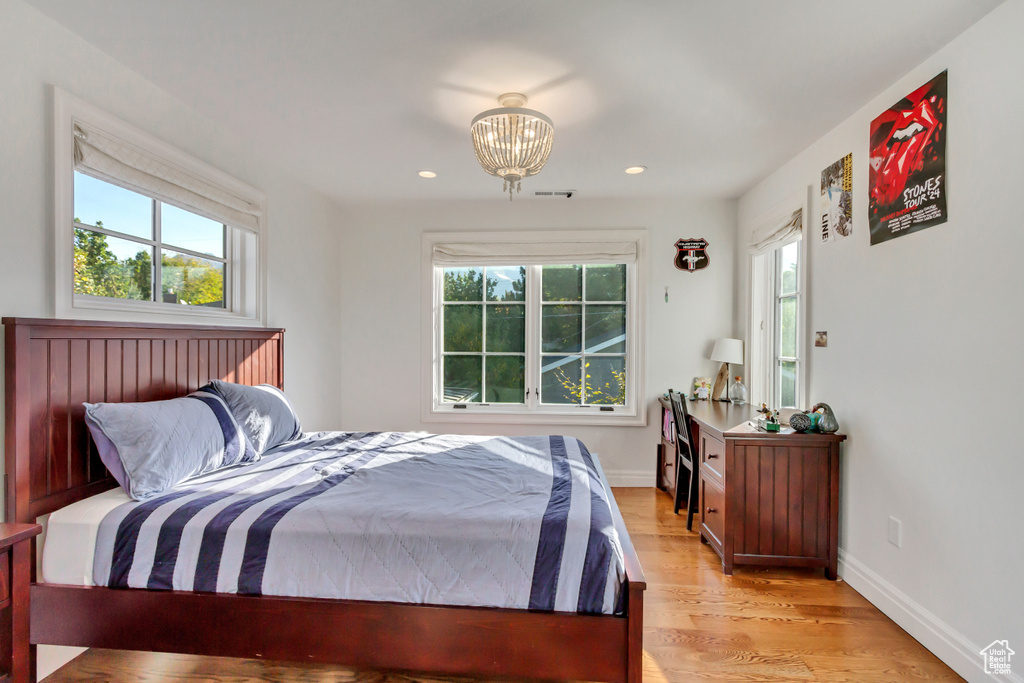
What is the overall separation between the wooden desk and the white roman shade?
197 centimetres

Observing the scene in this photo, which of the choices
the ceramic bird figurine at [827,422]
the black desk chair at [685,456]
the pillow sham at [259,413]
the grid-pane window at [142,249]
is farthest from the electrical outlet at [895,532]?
the grid-pane window at [142,249]

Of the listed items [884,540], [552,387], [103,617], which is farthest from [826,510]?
[103,617]

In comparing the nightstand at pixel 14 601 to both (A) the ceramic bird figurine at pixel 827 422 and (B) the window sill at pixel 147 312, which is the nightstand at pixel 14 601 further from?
(A) the ceramic bird figurine at pixel 827 422

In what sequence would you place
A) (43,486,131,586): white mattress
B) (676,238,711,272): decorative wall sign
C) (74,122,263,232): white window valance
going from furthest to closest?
(676,238,711,272): decorative wall sign < (74,122,263,232): white window valance < (43,486,131,586): white mattress

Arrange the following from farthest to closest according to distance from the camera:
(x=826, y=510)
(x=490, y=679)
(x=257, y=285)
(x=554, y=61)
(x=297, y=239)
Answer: (x=297, y=239), (x=257, y=285), (x=826, y=510), (x=554, y=61), (x=490, y=679)

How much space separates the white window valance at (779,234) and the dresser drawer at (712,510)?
5.42 feet

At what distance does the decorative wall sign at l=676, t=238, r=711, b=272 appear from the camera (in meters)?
4.14

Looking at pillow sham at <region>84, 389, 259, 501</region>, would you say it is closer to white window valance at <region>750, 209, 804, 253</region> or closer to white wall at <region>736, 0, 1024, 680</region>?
white wall at <region>736, 0, 1024, 680</region>

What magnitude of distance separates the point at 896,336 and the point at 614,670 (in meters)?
1.95

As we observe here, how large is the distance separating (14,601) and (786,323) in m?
4.12

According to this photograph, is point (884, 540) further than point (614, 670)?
Yes

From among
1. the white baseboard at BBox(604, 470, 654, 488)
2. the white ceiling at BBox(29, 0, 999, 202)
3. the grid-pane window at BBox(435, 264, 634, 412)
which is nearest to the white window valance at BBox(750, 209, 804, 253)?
the white ceiling at BBox(29, 0, 999, 202)

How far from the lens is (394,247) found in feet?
14.3

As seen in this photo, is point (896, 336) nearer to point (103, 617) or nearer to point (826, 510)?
point (826, 510)
